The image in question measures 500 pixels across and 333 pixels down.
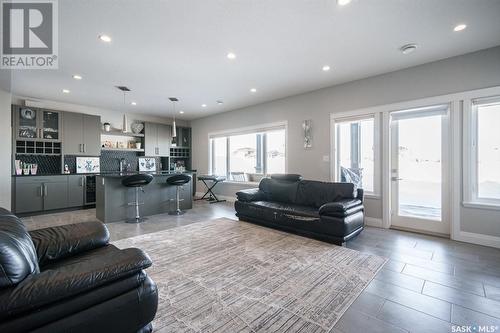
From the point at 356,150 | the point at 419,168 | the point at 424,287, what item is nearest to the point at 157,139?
the point at 356,150

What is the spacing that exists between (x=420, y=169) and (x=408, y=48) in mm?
2005

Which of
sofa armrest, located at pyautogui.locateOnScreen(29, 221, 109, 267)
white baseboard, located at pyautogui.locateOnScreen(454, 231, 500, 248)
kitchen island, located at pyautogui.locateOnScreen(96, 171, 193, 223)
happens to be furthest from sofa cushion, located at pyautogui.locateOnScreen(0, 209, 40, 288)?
white baseboard, located at pyautogui.locateOnScreen(454, 231, 500, 248)

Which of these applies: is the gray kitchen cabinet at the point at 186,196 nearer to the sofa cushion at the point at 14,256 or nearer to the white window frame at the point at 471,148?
the sofa cushion at the point at 14,256

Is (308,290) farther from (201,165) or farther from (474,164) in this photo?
(201,165)

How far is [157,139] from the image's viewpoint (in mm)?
7438

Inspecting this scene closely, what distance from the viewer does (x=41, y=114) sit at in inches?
211

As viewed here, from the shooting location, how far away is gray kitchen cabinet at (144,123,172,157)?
284 inches

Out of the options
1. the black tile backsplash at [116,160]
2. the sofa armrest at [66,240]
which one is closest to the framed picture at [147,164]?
the black tile backsplash at [116,160]

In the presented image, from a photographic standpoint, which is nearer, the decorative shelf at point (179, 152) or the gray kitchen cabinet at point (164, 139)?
the gray kitchen cabinet at point (164, 139)

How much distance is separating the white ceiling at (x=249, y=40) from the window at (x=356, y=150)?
918mm

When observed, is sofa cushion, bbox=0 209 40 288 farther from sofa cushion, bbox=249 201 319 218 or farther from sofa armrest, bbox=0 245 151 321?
sofa cushion, bbox=249 201 319 218

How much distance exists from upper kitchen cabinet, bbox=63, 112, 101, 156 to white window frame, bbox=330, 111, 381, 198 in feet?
20.4

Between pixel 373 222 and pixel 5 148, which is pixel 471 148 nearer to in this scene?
pixel 373 222

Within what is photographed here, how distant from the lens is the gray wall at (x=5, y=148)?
452 centimetres
